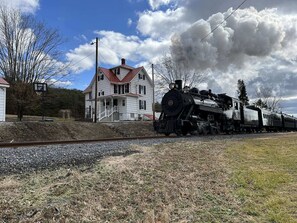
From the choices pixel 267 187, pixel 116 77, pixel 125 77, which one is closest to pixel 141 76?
pixel 125 77

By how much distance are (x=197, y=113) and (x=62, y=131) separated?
10523 millimetres

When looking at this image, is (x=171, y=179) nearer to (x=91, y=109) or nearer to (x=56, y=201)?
(x=56, y=201)

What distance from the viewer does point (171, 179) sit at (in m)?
5.61

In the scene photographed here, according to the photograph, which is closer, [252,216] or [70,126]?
[252,216]

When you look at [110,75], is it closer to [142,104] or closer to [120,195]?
[142,104]

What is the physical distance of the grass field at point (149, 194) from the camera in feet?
12.6

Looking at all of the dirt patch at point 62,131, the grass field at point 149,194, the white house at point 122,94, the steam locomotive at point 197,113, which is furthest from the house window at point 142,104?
the grass field at point 149,194

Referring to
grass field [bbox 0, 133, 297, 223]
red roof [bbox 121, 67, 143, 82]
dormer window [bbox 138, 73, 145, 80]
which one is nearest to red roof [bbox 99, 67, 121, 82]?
red roof [bbox 121, 67, 143, 82]

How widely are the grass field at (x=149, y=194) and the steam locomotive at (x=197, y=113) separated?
10.2 m

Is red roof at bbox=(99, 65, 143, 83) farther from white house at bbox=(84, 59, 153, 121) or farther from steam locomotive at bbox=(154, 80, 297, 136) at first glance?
steam locomotive at bbox=(154, 80, 297, 136)

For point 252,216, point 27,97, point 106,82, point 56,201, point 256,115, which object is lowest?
point 252,216

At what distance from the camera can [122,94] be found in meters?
43.2

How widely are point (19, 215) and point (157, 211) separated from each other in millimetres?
1861

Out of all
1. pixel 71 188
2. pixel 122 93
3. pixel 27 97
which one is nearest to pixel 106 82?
pixel 122 93
